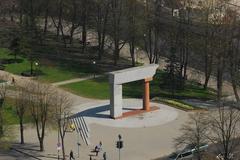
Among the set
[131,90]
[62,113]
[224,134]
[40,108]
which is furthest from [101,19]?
[224,134]

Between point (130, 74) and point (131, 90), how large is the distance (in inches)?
531

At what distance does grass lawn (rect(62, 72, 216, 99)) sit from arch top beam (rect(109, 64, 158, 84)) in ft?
31.4

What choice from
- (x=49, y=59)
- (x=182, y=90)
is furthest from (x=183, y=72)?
(x=49, y=59)

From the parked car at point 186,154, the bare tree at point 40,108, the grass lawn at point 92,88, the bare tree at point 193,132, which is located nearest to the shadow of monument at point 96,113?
the grass lawn at point 92,88

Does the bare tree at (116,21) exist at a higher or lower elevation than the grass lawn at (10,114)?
higher

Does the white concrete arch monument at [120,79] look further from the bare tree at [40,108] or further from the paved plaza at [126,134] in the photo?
the bare tree at [40,108]

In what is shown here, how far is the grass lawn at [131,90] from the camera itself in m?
73.3

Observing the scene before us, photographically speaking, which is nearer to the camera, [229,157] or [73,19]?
[229,157]

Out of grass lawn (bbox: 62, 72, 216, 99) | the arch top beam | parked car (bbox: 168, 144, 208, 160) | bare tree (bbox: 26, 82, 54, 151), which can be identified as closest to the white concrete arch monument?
the arch top beam

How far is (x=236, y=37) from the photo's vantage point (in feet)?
246

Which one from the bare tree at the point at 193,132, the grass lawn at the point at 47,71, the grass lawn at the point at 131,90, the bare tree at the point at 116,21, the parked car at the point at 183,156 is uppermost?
the bare tree at the point at 116,21

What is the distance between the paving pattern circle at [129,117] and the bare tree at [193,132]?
262 centimetres

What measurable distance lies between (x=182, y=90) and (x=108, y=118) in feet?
55.0

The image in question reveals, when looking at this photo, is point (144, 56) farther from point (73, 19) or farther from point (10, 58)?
point (10, 58)
